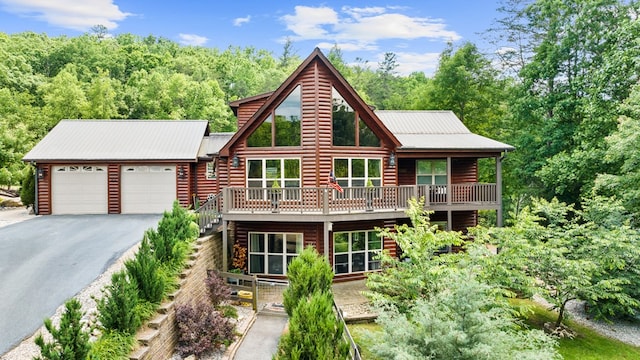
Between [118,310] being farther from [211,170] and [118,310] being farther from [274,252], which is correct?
[211,170]

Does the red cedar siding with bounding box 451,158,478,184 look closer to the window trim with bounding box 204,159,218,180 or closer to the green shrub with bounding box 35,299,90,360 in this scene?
the window trim with bounding box 204,159,218,180

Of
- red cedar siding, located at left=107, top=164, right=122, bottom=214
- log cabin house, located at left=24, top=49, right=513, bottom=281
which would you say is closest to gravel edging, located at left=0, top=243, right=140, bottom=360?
log cabin house, located at left=24, top=49, right=513, bottom=281

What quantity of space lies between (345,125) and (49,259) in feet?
35.1

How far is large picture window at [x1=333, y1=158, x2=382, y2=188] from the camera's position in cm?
1413

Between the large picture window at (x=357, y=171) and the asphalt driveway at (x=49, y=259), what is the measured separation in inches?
306

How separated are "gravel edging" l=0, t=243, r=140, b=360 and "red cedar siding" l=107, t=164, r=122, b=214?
7.10 metres

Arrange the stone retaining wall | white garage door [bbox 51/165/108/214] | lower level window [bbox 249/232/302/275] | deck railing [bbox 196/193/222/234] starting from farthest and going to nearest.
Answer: white garage door [bbox 51/165/108/214] < lower level window [bbox 249/232/302/275] < deck railing [bbox 196/193/222/234] < the stone retaining wall

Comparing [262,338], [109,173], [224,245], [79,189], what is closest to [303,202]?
[224,245]

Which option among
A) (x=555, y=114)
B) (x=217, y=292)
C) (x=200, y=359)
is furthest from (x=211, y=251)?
(x=555, y=114)

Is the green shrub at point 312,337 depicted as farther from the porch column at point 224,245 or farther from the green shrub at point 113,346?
the porch column at point 224,245

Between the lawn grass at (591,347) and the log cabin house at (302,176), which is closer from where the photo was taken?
the lawn grass at (591,347)

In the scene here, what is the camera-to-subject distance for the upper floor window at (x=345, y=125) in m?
14.0

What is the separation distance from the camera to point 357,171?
568 inches

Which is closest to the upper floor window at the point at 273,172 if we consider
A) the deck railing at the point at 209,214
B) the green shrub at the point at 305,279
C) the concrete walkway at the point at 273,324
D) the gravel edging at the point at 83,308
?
the deck railing at the point at 209,214
